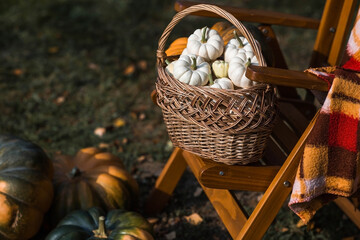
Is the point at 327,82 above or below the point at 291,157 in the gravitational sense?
above

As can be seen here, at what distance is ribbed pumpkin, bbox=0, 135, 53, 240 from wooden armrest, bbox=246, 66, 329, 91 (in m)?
1.15

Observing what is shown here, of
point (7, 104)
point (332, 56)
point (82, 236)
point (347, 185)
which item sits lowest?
point (7, 104)

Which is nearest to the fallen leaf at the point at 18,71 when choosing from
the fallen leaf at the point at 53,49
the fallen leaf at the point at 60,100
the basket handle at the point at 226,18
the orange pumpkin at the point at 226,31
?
the fallen leaf at the point at 53,49

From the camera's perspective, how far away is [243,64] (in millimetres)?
1739

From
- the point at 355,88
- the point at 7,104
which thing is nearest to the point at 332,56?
the point at 355,88

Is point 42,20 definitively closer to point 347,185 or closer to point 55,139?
point 55,139

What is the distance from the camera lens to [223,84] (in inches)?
66.8

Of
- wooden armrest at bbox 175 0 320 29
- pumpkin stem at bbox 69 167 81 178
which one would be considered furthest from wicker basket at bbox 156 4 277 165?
pumpkin stem at bbox 69 167 81 178

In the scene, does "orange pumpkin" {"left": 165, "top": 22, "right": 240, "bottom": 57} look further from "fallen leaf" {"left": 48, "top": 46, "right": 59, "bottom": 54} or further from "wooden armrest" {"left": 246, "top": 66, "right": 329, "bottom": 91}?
"fallen leaf" {"left": 48, "top": 46, "right": 59, "bottom": 54}

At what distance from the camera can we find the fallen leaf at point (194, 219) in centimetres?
248

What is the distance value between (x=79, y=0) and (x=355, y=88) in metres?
4.09

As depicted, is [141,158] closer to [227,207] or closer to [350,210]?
[227,207]

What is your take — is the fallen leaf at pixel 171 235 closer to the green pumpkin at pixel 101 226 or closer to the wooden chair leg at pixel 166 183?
the wooden chair leg at pixel 166 183

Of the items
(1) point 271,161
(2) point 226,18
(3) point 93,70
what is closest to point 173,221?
(1) point 271,161
